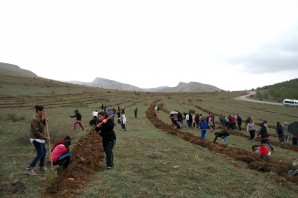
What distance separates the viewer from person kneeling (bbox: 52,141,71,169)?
13.2m

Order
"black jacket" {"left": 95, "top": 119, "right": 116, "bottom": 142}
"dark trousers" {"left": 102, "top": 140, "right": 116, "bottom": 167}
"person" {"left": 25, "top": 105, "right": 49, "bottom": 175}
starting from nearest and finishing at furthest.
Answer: "person" {"left": 25, "top": 105, "right": 49, "bottom": 175}, "black jacket" {"left": 95, "top": 119, "right": 116, "bottom": 142}, "dark trousers" {"left": 102, "top": 140, "right": 116, "bottom": 167}

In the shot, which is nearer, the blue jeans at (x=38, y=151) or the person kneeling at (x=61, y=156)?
the blue jeans at (x=38, y=151)

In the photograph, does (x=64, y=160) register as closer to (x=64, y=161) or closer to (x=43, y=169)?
(x=64, y=161)

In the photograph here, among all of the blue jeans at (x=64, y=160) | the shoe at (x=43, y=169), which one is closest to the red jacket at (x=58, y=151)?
the blue jeans at (x=64, y=160)

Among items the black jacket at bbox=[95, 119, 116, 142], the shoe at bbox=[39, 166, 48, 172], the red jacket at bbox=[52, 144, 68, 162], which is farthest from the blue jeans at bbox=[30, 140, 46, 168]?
the black jacket at bbox=[95, 119, 116, 142]

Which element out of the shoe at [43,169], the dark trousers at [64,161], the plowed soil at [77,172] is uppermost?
the dark trousers at [64,161]

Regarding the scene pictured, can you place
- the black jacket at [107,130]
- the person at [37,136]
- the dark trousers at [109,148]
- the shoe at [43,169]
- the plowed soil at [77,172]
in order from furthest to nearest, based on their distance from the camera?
the dark trousers at [109,148] → the black jacket at [107,130] → the shoe at [43,169] → the person at [37,136] → the plowed soil at [77,172]

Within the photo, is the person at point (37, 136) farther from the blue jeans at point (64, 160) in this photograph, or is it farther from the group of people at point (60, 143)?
the blue jeans at point (64, 160)

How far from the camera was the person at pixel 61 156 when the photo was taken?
13.2 m

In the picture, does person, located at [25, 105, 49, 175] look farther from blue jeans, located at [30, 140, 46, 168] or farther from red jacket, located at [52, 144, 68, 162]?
red jacket, located at [52, 144, 68, 162]

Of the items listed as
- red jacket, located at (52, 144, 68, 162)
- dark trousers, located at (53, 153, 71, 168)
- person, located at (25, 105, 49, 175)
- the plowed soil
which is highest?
person, located at (25, 105, 49, 175)

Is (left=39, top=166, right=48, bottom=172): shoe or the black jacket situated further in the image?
the black jacket

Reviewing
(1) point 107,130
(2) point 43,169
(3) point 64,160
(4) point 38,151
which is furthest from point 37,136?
(1) point 107,130

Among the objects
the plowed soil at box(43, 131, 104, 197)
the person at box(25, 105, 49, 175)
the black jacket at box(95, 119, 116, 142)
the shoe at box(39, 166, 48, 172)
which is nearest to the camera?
the plowed soil at box(43, 131, 104, 197)
